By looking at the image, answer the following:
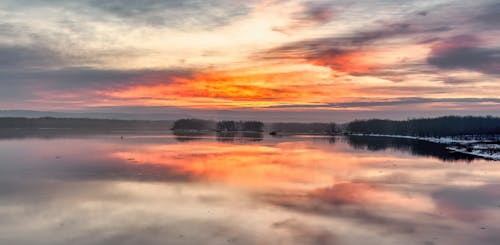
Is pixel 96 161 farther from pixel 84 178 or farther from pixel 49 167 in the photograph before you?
pixel 84 178

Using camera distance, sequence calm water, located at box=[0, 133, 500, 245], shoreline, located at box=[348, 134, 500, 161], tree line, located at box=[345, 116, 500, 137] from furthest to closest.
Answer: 1. tree line, located at box=[345, 116, 500, 137]
2. shoreline, located at box=[348, 134, 500, 161]
3. calm water, located at box=[0, 133, 500, 245]

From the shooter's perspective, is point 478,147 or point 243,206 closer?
point 243,206

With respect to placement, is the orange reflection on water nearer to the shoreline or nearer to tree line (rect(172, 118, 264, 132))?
the shoreline

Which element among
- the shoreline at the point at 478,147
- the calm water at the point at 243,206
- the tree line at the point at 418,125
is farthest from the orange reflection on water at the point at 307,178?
the tree line at the point at 418,125

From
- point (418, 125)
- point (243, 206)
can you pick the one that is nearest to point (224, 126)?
point (418, 125)

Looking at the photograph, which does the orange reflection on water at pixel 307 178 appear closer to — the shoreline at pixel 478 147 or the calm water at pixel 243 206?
the calm water at pixel 243 206

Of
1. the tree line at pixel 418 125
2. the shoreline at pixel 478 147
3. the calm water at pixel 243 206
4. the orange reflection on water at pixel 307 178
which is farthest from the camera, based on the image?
the tree line at pixel 418 125

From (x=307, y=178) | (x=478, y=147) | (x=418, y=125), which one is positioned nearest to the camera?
(x=307, y=178)

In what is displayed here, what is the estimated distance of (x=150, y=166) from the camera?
85.5ft

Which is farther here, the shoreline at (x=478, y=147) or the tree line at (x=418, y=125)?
the tree line at (x=418, y=125)

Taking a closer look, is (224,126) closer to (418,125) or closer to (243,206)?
(418,125)

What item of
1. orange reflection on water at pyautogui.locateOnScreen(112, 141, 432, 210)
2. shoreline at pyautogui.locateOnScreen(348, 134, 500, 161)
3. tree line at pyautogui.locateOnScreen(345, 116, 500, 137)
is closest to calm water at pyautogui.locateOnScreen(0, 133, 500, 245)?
orange reflection on water at pyautogui.locateOnScreen(112, 141, 432, 210)

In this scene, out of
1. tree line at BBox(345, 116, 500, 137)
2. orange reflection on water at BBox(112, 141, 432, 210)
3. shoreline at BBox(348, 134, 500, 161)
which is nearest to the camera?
orange reflection on water at BBox(112, 141, 432, 210)

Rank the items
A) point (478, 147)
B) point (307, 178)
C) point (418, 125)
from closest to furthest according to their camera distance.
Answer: point (307, 178) < point (478, 147) < point (418, 125)
